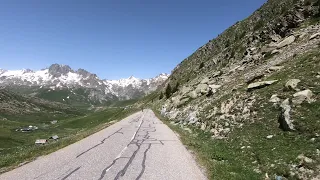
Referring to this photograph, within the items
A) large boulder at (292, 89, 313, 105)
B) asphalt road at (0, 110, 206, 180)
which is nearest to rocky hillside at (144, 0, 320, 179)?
large boulder at (292, 89, 313, 105)

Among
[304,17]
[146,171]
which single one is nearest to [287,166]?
[146,171]

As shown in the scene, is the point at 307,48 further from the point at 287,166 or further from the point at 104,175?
the point at 104,175

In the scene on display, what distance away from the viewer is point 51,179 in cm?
1352

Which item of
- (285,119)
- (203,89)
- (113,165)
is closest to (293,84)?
(285,119)

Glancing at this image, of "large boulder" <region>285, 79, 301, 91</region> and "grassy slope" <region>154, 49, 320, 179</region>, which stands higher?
"large boulder" <region>285, 79, 301, 91</region>

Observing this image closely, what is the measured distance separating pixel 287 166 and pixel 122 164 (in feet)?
30.3

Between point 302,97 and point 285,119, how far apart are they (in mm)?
2871

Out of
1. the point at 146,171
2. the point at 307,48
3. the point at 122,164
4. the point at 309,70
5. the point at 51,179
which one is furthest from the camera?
the point at 307,48

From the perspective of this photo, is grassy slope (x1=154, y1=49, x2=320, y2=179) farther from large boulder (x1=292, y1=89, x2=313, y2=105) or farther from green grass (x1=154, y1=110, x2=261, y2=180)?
large boulder (x1=292, y1=89, x2=313, y2=105)

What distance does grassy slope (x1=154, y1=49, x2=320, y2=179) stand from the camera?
1502 centimetres

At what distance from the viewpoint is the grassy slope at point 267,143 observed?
15.0 metres

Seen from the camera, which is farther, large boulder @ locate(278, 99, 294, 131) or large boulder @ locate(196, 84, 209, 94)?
large boulder @ locate(196, 84, 209, 94)

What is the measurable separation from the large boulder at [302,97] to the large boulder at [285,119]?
60cm

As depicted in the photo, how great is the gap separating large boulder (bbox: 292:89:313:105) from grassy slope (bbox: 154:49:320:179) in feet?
1.29
